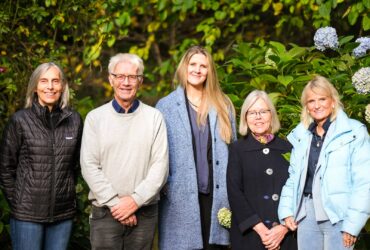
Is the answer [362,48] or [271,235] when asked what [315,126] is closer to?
[271,235]

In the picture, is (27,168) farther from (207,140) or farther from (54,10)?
(54,10)

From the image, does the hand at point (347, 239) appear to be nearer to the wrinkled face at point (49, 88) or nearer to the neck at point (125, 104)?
the neck at point (125, 104)

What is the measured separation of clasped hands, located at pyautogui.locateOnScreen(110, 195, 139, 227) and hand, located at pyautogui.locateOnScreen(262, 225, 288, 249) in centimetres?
77

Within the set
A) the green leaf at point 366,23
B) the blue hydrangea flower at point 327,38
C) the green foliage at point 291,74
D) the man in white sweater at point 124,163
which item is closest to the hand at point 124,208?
the man in white sweater at point 124,163

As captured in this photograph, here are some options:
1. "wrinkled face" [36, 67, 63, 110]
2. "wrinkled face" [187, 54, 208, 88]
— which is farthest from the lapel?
"wrinkled face" [36, 67, 63, 110]

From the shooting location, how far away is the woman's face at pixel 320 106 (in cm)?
368

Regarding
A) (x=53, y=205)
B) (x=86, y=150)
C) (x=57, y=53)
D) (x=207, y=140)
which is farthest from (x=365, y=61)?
(x=57, y=53)

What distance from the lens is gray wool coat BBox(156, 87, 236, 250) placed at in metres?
4.04

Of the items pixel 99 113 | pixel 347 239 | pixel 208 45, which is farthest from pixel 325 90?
pixel 208 45

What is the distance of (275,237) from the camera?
378 centimetres

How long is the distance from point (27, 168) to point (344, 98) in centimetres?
206

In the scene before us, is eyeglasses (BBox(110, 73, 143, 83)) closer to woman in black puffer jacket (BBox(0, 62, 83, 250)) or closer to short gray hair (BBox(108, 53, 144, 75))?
short gray hair (BBox(108, 53, 144, 75))

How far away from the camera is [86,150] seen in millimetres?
3742

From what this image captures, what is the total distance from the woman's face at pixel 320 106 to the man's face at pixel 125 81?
100cm
